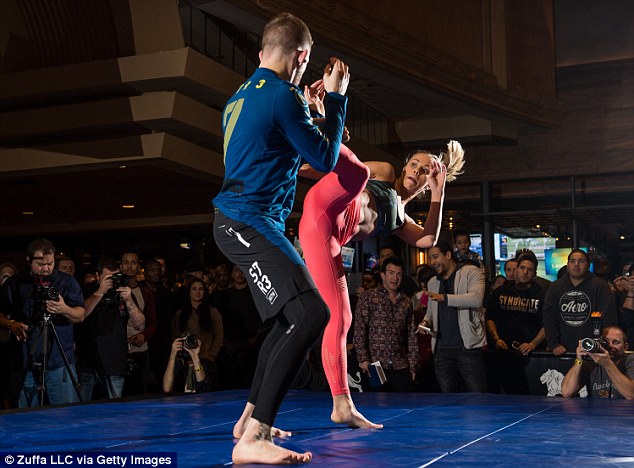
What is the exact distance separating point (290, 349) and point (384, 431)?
2.80 feet

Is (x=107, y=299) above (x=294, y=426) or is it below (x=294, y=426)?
above

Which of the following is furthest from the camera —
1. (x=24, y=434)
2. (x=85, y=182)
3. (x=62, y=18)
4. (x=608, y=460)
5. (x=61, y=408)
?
(x=85, y=182)

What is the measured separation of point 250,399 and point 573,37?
10.8 meters

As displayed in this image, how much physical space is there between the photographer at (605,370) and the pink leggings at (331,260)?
6.33 ft

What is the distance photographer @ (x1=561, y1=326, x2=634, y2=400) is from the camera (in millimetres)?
4422

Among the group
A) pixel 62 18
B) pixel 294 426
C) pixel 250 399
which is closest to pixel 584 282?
pixel 294 426

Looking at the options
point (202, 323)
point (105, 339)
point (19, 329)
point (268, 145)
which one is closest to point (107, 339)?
point (105, 339)

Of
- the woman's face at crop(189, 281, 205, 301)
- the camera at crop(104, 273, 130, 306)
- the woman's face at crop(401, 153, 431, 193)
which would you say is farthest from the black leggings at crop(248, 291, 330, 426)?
the woman's face at crop(189, 281, 205, 301)

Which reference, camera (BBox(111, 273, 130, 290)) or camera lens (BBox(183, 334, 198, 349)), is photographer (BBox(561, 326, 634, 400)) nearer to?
camera lens (BBox(183, 334, 198, 349))

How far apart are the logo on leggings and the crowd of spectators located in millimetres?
2597

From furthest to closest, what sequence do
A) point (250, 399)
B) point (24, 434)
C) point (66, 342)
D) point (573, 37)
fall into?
→ 1. point (573, 37)
2. point (66, 342)
3. point (24, 434)
4. point (250, 399)

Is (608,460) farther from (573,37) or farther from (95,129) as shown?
(573,37)

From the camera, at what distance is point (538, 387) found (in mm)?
5449

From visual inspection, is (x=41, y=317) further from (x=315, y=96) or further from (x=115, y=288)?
(x=315, y=96)
